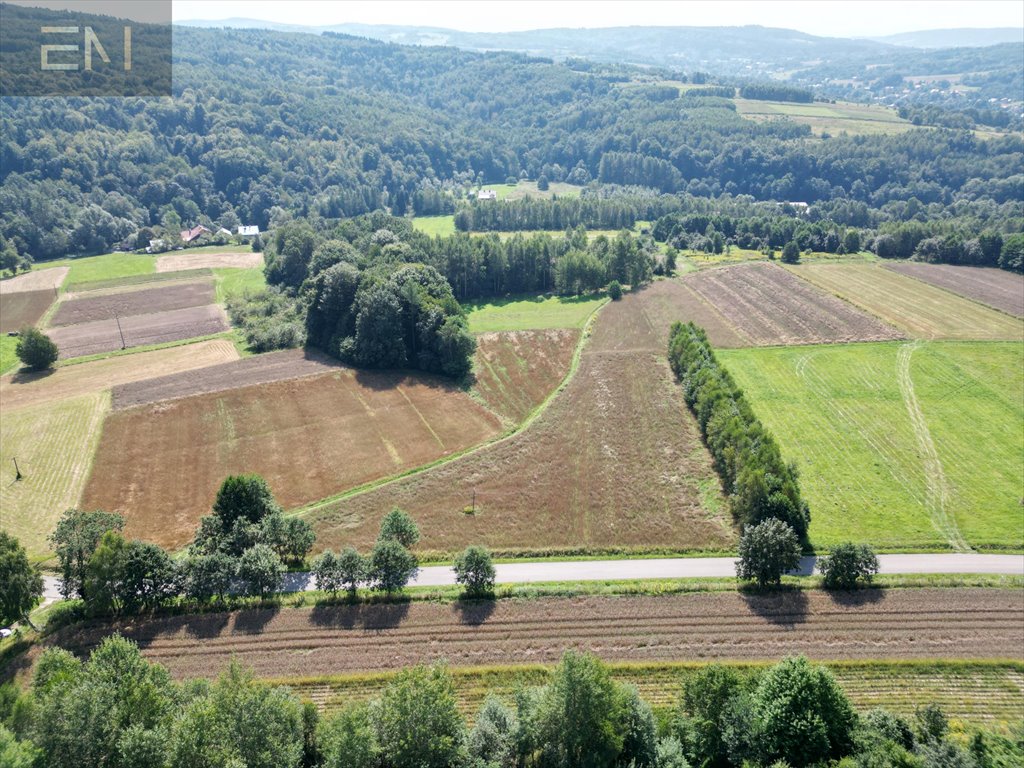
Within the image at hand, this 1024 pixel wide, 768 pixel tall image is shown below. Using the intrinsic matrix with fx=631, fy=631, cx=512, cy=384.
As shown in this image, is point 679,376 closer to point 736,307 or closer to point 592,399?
point 592,399

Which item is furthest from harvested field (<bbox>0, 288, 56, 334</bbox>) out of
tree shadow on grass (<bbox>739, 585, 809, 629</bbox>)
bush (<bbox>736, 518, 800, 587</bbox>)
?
tree shadow on grass (<bbox>739, 585, 809, 629</bbox>)

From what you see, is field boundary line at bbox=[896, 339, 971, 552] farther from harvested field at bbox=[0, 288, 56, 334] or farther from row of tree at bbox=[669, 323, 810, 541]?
harvested field at bbox=[0, 288, 56, 334]

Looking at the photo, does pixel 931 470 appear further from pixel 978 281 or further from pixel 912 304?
pixel 978 281

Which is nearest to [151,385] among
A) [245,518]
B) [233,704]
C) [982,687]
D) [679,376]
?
[245,518]

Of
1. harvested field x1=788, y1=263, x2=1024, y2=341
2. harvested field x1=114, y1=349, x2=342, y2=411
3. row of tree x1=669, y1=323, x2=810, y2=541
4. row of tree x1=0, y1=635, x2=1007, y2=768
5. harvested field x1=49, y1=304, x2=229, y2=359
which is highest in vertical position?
harvested field x1=788, y1=263, x2=1024, y2=341

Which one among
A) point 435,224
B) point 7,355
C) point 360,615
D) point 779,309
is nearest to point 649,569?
point 360,615

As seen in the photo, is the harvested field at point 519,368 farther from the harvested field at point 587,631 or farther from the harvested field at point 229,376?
the harvested field at point 587,631
